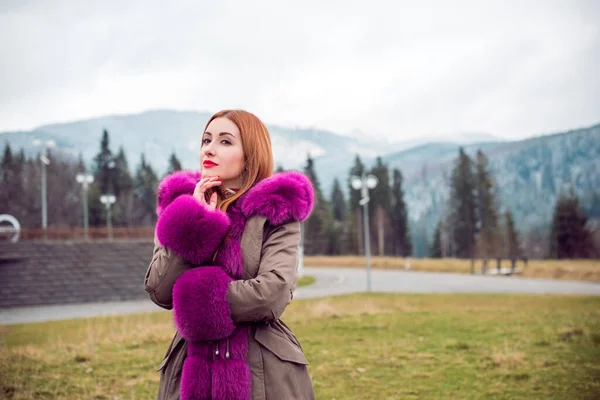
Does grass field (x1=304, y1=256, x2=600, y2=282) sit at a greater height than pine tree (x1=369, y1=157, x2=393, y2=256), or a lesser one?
lesser

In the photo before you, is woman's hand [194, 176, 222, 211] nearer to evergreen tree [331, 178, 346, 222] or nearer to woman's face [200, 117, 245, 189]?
woman's face [200, 117, 245, 189]

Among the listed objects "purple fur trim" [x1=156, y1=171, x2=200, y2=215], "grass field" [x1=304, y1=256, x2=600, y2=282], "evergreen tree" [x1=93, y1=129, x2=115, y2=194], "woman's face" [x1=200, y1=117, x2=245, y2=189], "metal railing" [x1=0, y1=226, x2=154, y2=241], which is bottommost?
"grass field" [x1=304, y1=256, x2=600, y2=282]

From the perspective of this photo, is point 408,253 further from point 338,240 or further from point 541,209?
point 541,209

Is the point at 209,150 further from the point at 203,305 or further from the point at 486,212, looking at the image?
the point at 486,212

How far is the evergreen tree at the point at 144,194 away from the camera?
73562 millimetres

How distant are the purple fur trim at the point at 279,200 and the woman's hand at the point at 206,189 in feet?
0.47

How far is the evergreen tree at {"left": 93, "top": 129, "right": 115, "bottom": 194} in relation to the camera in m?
72.2

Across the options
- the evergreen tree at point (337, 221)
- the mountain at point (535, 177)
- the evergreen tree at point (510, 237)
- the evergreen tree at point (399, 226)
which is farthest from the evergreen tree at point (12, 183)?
A: the mountain at point (535, 177)

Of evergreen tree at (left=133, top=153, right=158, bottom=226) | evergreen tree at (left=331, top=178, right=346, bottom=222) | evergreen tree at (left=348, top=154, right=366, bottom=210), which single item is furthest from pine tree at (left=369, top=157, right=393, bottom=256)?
evergreen tree at (left=133, top=153, right=158, bottom=226)

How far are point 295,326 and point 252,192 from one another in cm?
901

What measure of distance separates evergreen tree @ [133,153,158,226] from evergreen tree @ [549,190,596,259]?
50.8 metres

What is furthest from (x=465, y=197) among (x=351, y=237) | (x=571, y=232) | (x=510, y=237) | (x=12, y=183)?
(x=12, y=183)

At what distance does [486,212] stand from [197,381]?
6335cm

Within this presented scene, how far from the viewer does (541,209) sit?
401 ft
